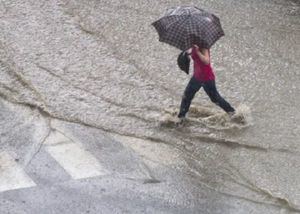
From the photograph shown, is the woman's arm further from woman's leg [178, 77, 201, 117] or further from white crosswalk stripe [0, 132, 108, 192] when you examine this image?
white crosswalk stripe [0, 132, 108, 192]

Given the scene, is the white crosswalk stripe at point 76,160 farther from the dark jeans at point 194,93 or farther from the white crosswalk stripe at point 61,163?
the dark jeans at point 194,93

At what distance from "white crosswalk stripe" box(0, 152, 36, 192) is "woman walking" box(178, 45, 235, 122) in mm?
1956

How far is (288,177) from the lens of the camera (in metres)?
7.05

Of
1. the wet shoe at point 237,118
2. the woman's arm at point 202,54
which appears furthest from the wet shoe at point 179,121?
the woman's arm at point 202,54

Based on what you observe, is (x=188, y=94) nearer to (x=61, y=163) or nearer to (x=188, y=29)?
(x=188, y=29)

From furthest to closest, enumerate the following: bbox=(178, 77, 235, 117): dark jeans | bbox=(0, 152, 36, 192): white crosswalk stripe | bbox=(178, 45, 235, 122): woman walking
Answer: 1. bbox=(178, 77, 235, 117): dark jeans
2. bbox=(178, 45, 235, 122): woman walking
3. bbox=(0, 152, 36, 192): white crosswalk stripe

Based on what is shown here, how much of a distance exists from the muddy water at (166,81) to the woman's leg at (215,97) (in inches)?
6.4

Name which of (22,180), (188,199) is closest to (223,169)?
(188,199)

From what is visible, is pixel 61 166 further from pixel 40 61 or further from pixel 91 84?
pixel 40 61

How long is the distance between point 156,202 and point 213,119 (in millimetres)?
1596

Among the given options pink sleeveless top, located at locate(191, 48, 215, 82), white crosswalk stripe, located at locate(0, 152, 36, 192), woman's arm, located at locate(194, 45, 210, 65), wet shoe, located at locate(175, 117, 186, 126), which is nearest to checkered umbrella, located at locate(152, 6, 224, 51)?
woman's arm, located at locate(194, 45, 210, 65)

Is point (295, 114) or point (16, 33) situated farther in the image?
point (16, 33)

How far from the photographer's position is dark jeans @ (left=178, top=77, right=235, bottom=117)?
7.42m

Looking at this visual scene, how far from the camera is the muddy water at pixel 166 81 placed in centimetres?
727
